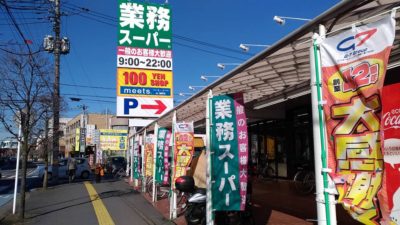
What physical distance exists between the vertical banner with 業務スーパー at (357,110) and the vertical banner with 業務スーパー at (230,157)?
3193mm

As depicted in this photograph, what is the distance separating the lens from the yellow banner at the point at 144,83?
1755cm

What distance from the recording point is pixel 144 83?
1786 cm

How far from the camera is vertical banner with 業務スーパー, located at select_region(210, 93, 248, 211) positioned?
7.00 m

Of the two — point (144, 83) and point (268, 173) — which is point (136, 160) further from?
point (268, 173)

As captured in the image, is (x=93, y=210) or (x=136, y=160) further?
(x=136, y=160)

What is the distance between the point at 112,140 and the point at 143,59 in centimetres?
2973

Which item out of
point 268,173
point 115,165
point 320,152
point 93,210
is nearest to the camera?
point 320,152

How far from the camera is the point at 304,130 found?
15.3m

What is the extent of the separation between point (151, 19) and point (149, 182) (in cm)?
716

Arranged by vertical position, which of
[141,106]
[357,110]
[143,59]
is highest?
[143,59]

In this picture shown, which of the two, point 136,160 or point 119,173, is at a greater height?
point 136,160

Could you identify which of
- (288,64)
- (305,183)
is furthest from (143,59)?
(288,64)

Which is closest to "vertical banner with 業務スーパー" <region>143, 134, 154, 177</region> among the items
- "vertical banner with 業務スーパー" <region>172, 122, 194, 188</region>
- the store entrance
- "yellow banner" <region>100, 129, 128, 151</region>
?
"vertical banner with 業務スーパー" <region>172, 122, 194, 188</region>

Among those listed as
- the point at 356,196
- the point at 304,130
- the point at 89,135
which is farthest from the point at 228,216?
the point at 89,135
